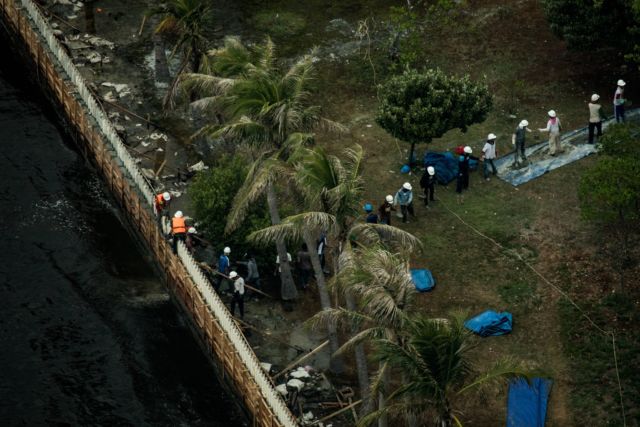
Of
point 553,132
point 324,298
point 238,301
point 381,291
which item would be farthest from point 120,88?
point 381,291

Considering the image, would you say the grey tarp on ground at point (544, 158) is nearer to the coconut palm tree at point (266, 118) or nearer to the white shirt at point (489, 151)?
the white shirt at point (489, 151)

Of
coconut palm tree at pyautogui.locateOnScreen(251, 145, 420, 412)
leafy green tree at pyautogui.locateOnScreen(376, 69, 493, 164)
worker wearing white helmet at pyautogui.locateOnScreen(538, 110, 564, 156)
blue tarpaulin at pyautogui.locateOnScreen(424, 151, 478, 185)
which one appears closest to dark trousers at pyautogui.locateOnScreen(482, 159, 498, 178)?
blue tarpaulin at pyautogui.locateOnScreen(424, 151, 478, 185)

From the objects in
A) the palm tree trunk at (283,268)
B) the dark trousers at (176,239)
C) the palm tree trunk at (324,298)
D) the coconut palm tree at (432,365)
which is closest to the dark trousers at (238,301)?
the palm tree trunk at (283,268)

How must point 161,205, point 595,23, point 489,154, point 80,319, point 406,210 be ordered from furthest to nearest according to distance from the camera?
point 595,23 < point 489,154 < point 406,210 < point 161,205 < point 80,319

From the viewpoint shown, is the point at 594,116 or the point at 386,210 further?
the point at 594,116

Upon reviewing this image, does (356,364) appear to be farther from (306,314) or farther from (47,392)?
(47,392)

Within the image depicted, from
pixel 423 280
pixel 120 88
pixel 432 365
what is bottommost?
pixel 423 280

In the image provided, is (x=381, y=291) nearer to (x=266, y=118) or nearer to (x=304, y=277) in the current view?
(x=266, y=118)
